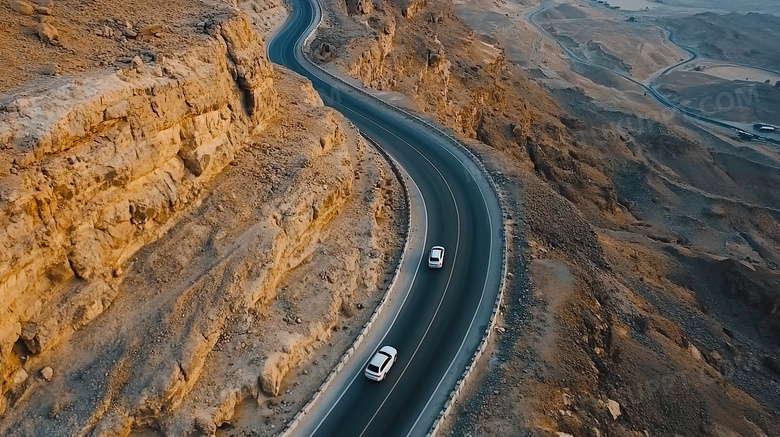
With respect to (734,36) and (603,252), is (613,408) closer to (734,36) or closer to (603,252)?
(603,252)

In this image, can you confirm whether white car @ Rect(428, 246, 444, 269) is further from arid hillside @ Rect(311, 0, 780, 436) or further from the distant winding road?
the distant winding road

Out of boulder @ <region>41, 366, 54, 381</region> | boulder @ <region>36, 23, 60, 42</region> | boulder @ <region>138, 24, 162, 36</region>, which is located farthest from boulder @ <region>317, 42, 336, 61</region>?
boulder @ <region>41, 366, 54, 381</region>

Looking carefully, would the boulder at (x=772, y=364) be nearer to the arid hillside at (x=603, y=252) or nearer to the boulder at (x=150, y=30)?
the arid hillside at (x=603, y=252)

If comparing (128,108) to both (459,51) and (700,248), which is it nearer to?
(700,248)

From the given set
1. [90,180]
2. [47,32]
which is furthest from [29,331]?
[47,32]

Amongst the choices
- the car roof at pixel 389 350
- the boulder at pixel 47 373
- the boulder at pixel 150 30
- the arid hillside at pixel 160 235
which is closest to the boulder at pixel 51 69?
the arid hillside at pixel 160 235
